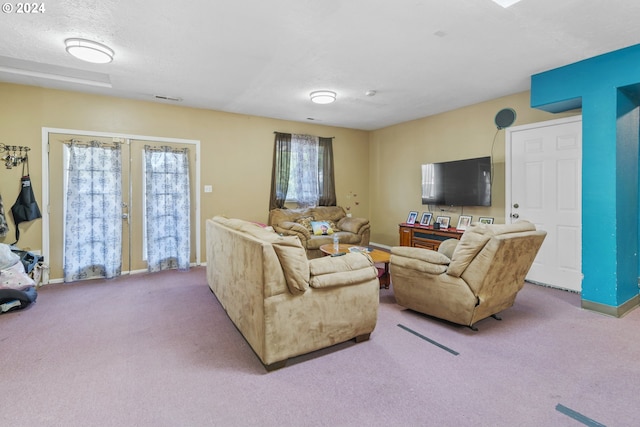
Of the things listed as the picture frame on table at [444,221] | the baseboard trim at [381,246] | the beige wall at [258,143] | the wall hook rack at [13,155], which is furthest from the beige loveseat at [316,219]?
the wall hook rack at [13,155]

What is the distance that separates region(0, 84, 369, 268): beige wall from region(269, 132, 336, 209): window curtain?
155mm

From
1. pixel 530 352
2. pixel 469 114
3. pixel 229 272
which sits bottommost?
pixel 530 352

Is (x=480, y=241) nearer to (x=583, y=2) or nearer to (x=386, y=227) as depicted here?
(x=583, y=2)

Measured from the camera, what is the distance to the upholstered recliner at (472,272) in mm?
2475

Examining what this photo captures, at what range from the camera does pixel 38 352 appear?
2285mm

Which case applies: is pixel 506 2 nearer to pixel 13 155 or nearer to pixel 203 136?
pixel 203 136

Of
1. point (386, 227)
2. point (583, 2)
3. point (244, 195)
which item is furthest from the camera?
point (386, 227)

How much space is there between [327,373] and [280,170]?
13.7 ft

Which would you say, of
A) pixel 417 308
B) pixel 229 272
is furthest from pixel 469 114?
pixel 229 272

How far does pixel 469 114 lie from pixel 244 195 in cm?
404

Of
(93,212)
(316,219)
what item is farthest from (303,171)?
(93,212)

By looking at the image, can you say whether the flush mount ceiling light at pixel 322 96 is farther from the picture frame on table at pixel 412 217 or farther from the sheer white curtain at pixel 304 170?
the picture frame on table at pixel 412 217

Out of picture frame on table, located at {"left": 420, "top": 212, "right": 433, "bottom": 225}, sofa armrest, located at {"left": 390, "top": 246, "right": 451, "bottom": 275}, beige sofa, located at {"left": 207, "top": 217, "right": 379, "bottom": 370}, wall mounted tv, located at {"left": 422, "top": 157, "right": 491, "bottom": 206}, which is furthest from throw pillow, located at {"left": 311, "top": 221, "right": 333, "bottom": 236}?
beige sofa, located at {"left": 207, "top": 217, "right": 379, "bottom": 370}

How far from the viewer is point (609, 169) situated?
2.94 m
